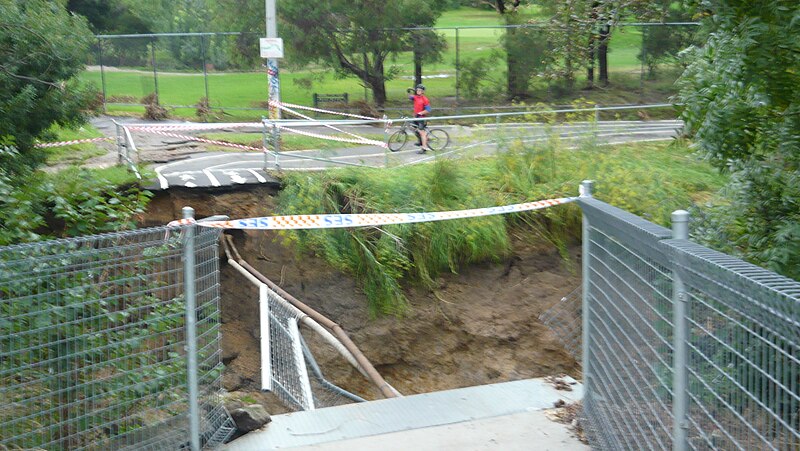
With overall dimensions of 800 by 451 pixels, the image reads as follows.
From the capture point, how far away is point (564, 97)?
31.1 m

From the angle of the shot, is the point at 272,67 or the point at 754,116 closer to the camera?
the point at 754,116

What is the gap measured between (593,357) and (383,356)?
8.02 metres

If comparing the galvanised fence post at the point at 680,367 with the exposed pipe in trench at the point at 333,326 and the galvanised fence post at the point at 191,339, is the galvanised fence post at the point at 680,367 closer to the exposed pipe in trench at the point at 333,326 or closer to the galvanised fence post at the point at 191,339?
the galvanised fence post at the point at 191,339

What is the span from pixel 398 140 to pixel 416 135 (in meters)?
0.48

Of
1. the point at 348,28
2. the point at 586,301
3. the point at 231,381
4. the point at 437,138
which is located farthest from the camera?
the point at 348,28

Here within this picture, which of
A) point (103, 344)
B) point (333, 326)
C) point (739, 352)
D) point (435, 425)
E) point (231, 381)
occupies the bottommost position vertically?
point (231, 381)

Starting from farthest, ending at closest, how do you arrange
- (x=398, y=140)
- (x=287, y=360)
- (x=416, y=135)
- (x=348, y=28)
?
1. (x=348, y=28)
2. (x=416, y=135)
3. (x=398, y=140)
4. (x=287, y=360)

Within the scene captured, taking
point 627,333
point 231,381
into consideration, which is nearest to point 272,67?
point 231,381

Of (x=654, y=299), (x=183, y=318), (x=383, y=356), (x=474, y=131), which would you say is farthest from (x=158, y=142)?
(x=654, y=299)

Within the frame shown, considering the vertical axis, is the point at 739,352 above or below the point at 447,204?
above

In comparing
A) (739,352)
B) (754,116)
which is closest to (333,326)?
(754,116)

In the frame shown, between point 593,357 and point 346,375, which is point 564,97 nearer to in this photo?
point 346,375

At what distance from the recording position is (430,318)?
1455 centimetres

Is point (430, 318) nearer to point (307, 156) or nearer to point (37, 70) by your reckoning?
point (307, 156)
